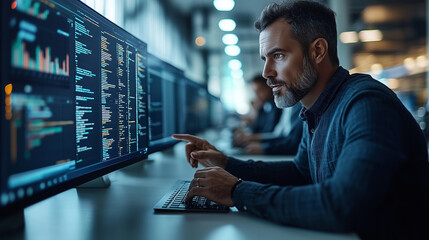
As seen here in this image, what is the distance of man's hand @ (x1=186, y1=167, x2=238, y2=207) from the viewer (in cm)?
81

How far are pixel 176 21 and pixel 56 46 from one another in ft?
10.4

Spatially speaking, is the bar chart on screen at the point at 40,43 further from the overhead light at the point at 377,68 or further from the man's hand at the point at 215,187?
the overhead light at the point at 377,68

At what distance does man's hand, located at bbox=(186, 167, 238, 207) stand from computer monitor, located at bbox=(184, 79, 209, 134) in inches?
46.6

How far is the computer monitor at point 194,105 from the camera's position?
2.10m

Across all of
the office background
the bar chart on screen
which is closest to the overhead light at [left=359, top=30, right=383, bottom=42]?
the office background

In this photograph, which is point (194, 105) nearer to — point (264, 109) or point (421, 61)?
point (264, 109)

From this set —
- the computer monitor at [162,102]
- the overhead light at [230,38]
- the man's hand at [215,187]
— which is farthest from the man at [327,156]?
the overhead light at [230,38]

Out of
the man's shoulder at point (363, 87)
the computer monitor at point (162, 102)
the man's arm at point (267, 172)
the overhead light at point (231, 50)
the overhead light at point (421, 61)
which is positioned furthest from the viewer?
the overhead light at point (231, 50)

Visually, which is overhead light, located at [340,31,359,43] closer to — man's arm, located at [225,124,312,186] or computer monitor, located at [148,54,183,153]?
computer monitor, located at [148,54,183,153]

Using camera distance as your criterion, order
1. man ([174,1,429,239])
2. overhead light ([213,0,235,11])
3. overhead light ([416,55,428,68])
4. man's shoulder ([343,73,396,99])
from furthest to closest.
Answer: overhead light ([416,55,428,68]) → overhead light ([213,0,235,11]) → man's shoulder ([343,73,396,99]) → man ([174,1,429,239])

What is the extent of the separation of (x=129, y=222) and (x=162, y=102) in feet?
2.80

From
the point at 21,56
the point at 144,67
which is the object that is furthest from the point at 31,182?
the point at 144,67

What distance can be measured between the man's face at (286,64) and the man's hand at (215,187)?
42 centimetres

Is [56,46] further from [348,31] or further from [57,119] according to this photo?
[348,31]
